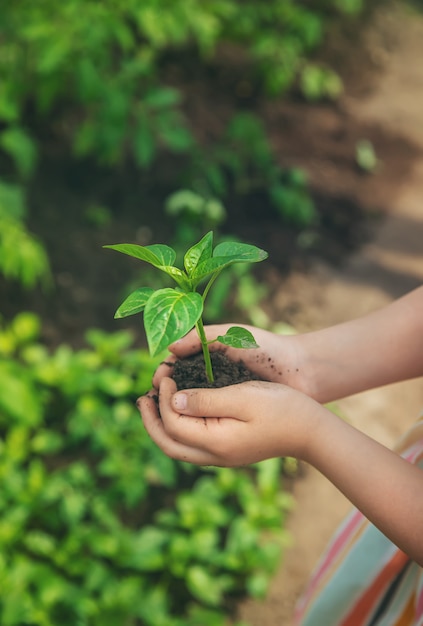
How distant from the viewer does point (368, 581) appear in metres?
1.57

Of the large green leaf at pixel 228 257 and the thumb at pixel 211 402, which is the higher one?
the large green leaf at pixel 228 257

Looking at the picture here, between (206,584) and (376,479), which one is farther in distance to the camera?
(206,584)

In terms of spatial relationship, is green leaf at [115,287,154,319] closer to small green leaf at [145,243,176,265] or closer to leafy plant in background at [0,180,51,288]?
small green leaf at [145,243,176,265]

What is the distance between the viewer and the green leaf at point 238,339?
1213 millimetres

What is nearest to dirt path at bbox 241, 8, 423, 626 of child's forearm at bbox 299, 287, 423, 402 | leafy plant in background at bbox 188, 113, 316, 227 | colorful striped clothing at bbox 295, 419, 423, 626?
leafy plant in background at bbox 188, 113, 316, 227

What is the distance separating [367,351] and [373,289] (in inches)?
102

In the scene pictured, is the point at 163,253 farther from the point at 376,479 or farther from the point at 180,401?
the point at 376,479

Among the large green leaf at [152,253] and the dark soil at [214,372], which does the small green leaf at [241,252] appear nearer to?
the large green leaf at [152,253]

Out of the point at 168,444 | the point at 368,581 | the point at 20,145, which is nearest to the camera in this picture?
the point at 168,444

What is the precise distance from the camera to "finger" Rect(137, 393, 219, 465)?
131 cm

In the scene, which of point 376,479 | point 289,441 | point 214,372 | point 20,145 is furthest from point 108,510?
point 20,145

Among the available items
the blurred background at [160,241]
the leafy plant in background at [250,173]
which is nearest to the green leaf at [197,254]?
the blurred background at [160,241]

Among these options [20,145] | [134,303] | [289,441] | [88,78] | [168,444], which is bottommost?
[289,441]

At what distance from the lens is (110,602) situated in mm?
2299
